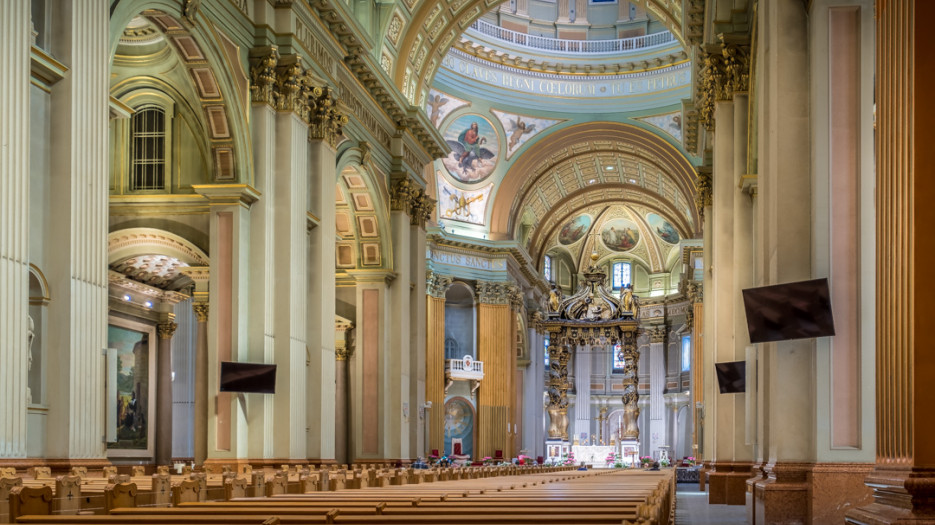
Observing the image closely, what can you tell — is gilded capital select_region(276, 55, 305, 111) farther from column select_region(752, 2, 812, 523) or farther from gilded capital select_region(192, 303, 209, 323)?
column select_region(752, 2, 812, 523)

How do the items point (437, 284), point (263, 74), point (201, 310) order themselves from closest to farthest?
point (263, 74), point (201, 310), point (437, 284)

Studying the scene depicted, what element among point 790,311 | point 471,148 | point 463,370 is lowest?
point 463,370

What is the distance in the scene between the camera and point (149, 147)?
17.3 m

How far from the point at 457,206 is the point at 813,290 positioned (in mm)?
30981

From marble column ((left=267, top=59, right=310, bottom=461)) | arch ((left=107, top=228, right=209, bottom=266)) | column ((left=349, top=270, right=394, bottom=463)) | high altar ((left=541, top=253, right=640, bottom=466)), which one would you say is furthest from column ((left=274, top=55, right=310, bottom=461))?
high altar ((left=541, top=253, right=640, bottom=466))

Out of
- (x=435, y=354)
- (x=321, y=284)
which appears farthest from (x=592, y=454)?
(x=321, y=284)

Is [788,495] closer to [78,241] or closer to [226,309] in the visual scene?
[78,241]

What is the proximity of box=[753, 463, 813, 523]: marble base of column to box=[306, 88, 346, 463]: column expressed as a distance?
10620mm

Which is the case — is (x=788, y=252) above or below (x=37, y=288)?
above

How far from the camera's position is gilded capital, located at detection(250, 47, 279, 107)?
16266 millimetres

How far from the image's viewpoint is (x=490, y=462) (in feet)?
117

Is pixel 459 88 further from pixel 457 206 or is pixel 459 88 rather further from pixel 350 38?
pixel 350 38

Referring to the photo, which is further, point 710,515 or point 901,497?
point 710,515

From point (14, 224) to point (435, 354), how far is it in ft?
88.9
